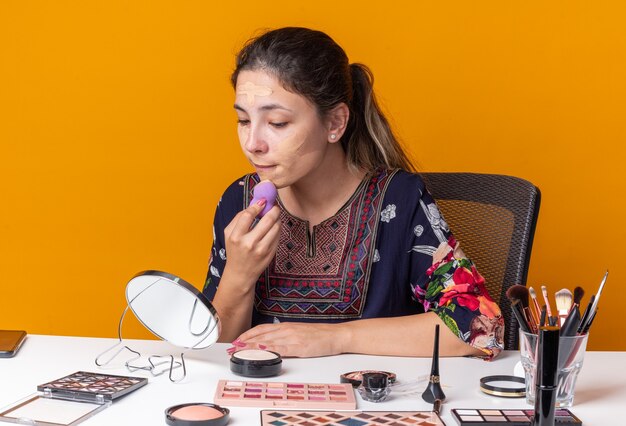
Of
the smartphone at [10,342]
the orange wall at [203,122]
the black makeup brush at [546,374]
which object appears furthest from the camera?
the orange wall at [203,122]

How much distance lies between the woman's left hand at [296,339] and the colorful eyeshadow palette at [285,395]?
0.59 feet

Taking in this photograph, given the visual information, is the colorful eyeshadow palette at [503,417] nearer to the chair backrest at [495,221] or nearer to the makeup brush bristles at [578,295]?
the makeup brush bristles at [578,295]

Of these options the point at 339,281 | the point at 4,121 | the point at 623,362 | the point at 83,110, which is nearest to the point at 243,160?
the point at 83,110

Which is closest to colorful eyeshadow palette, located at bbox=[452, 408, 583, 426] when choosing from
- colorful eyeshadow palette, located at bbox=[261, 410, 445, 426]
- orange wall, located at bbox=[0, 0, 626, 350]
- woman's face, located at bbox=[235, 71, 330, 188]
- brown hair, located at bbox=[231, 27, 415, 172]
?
colorful eyeshadow palette, located at bbox=[261, 410, 445, 426]

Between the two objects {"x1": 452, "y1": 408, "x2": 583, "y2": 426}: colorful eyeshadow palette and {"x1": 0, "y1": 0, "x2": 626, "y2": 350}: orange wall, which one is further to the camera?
{"x1": 0, "y1": 0, "x2": 626, "y2": 350}: orange wall

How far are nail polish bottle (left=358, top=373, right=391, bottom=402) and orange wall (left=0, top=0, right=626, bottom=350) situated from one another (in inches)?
56.5

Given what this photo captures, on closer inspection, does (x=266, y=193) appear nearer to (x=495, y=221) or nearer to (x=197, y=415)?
(x=495, y=221)

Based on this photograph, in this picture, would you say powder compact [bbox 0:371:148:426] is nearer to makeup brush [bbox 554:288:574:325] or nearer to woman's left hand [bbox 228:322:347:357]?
woman's left hand [bbox 228:322:347:357]

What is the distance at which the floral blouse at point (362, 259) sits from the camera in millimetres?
1836

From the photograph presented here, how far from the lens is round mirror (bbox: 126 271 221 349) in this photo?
1.31 metres

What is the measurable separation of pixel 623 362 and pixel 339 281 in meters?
0.58

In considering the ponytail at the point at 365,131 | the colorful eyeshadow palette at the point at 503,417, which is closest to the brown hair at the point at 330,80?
the ponytail at the point at 365,131

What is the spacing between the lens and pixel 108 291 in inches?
109

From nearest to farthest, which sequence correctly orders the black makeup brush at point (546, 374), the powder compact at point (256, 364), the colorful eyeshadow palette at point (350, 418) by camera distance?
the black makeup brush at point (546, 374)
the colorful eyeshadow palette at point (350, 418)
the powder compact at point (256, 364)
